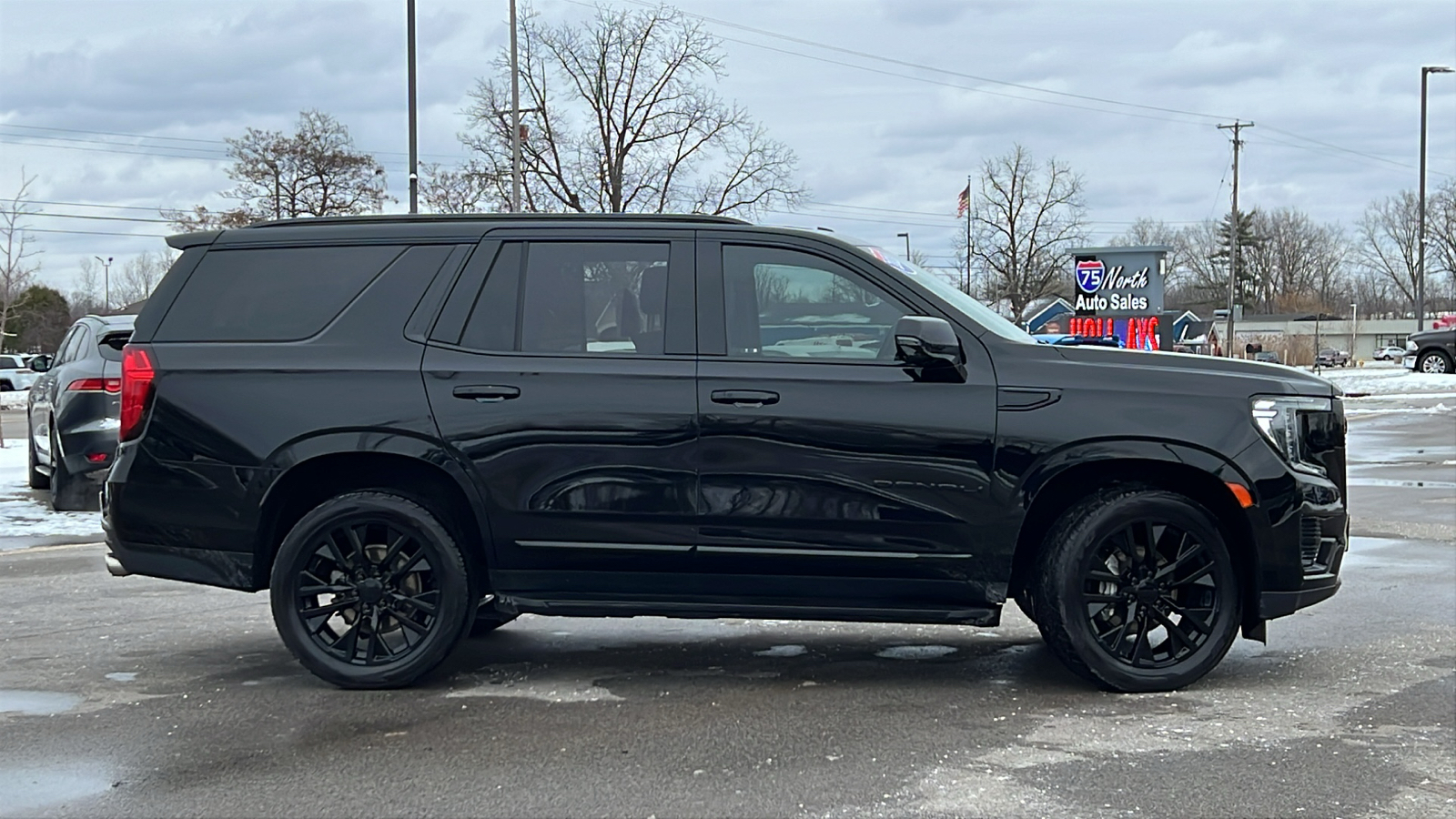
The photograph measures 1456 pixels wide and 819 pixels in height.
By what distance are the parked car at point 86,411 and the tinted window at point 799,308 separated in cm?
685

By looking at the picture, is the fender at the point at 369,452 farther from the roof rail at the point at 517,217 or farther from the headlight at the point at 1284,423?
the headlight at the point at 1284,423

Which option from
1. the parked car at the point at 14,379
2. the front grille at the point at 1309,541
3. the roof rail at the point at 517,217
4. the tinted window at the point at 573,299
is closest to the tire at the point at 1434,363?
the front grille at the point at 1309,541

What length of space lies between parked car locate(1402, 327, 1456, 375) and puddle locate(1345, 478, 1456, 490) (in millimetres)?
27648

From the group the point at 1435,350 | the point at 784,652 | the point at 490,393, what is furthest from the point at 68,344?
the point at 1435,350

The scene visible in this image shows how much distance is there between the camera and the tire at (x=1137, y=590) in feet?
16.8

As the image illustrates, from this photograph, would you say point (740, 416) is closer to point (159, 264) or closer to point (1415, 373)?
point (1415, 373)

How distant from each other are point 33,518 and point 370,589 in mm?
7074

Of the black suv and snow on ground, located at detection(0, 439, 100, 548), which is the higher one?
the black suv

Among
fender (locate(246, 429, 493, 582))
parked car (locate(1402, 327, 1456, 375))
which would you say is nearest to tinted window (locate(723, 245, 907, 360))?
fender (locate(246, 429, 493, 582))

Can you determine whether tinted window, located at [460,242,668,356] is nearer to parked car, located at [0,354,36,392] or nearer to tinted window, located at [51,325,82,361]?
tinted window, located at [51,325,82,361]

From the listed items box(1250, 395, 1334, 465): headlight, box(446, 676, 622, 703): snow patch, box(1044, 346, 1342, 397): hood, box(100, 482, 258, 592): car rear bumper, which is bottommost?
box(446, 676, 622, 703): snow patch

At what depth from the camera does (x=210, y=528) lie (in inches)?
210

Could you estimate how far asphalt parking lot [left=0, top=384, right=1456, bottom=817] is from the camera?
4.05 meters

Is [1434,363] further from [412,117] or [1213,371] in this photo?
[1213,371]
